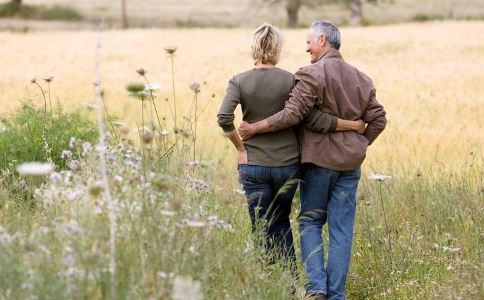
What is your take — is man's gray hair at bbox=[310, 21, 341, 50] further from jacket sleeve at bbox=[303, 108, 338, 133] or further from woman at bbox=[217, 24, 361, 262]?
jacket sleeve at bbox=[303, 108, 338, 133]

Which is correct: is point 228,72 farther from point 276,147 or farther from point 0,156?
point 276,147

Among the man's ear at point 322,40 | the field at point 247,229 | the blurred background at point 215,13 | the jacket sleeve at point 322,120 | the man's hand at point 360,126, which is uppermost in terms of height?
the man's ear at point 322,40

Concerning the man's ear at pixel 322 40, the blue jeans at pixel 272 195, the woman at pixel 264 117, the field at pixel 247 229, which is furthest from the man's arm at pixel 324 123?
the field at pixel 247 229

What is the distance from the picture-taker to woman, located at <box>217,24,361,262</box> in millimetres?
6762

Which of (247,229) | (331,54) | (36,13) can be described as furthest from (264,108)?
(36,13)

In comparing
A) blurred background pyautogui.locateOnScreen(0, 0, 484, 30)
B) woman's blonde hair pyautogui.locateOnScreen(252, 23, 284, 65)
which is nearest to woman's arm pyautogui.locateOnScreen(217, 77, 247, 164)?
woman's blonde hair pyautogui.locateOnScreen(252, 23, 284, 65)

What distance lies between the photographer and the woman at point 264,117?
6.76 m

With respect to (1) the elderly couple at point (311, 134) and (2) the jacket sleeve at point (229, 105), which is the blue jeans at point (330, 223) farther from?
(2) the jacket sleeve at point (229, 105)

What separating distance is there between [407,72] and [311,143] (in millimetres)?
19700

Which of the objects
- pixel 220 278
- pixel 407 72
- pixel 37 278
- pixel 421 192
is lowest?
pixel 407 72

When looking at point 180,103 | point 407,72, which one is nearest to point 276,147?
point 180,103

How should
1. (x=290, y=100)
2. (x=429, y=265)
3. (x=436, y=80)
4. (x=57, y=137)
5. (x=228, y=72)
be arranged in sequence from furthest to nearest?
(x=228, y=72)
(x=436, y=80)
(x=57, y=137)
(x=429, y=265)
(x=290, y=100)

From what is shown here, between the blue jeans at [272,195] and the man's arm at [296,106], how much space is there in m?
0.30

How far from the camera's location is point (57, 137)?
8.88 meters
